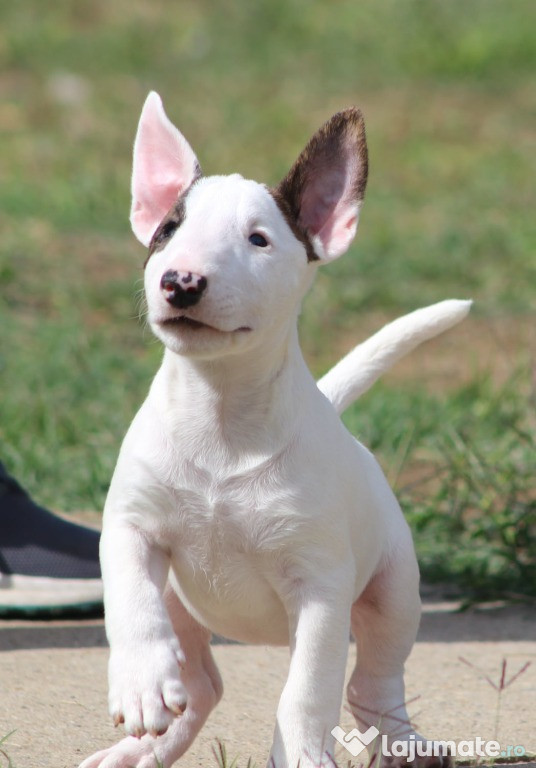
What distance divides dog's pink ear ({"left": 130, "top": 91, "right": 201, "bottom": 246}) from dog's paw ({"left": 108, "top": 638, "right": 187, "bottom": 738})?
29.3 inches

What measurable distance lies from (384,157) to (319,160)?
24.1 feet

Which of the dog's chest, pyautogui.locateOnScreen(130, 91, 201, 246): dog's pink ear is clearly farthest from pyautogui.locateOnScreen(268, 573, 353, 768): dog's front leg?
pyautogui.locateOnScreen(130, 91, 201, 246): dog's pink ear

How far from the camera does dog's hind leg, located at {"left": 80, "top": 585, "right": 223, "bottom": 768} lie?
2244mm

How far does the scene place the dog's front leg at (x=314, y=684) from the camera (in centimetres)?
206

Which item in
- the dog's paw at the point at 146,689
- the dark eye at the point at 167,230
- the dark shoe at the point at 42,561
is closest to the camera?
the dog's paw at the point at 146,689

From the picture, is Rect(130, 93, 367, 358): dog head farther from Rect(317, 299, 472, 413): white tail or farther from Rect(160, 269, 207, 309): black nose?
Rect(317, 299, 472, 413): white tail

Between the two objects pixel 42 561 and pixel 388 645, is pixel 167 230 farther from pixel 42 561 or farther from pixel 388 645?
pixel 42 561

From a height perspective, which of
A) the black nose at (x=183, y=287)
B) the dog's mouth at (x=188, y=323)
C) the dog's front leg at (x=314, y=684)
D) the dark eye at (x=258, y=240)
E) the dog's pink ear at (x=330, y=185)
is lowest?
the dog's front leg at (x=314, y=684)

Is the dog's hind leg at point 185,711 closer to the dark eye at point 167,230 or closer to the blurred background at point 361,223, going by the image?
the dark eye at point 167,230

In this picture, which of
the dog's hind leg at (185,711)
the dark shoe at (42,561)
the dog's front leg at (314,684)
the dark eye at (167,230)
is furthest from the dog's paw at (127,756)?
the dark shoe at (42,561)

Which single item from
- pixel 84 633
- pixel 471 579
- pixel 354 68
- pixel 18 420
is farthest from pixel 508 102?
pixel 84 633

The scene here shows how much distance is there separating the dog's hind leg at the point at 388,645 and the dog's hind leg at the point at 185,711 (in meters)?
0.28

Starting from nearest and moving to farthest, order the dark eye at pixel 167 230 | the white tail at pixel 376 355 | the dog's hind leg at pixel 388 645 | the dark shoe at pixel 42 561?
the dark eye at pixel 167 230
the dog's hind leg at pixel 388 645
the white tail at pixel 376 355
the dark shoe at pixel 42 561

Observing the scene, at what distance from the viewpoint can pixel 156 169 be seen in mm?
2348
